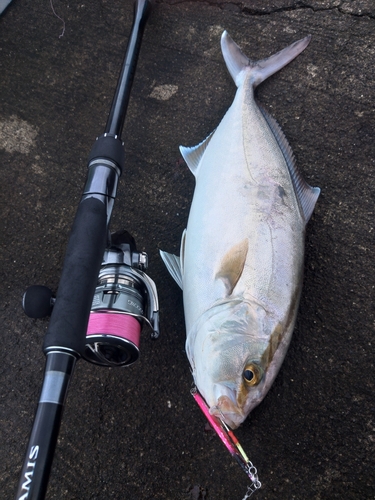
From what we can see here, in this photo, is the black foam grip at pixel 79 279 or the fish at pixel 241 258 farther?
the fish at pixel 241 258

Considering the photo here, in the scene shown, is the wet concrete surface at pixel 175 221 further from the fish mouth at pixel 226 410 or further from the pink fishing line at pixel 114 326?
the pink fishing line at pixel 114 326

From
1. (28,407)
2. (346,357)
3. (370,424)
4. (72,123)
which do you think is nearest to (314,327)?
(346,357)

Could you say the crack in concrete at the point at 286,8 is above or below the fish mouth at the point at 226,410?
above

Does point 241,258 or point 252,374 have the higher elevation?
point 241,258

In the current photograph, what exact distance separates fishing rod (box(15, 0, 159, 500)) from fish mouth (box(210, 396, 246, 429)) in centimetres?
39

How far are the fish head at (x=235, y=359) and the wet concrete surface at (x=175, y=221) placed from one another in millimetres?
401

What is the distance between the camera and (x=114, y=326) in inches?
63.9

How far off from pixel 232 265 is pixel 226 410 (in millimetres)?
638

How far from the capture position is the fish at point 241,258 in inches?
67.3

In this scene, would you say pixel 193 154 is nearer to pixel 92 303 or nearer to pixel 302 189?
pixel 302 189

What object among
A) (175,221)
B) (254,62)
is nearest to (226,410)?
(175,221)

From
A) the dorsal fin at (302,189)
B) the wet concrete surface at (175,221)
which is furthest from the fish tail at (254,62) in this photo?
the dorsal fin at (302,189)

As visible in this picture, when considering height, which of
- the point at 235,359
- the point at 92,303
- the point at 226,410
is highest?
the point at 92,303

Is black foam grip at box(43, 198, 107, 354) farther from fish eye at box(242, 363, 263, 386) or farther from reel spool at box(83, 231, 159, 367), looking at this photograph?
fish eye at box(242, 363, 263, 386)
